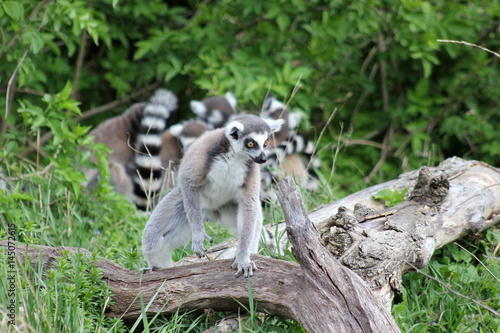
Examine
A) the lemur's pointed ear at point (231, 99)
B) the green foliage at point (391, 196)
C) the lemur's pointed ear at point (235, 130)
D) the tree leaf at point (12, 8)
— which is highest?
the tree leaf at point (12, 8)

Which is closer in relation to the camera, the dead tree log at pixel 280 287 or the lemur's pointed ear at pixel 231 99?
the dead tree log at pixel 280 287

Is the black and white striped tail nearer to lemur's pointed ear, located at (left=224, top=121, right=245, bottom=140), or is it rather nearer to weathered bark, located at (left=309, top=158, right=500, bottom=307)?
weathered bark, located at (left=309, top=158, right=500, bottom=307)

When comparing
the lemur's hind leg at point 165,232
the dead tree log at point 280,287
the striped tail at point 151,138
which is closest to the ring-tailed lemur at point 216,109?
the striped tail at point 151,138

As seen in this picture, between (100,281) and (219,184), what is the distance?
951 millimetres

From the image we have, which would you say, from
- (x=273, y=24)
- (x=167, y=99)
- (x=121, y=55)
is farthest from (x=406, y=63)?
(x=121, y=55)

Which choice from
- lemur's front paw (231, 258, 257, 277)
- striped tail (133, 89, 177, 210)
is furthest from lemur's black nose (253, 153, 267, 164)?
striped tail (133, 89, 177, 210)

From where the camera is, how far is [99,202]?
5047 mm

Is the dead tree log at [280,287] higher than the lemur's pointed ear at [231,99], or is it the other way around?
the dead tree log at [280,287]

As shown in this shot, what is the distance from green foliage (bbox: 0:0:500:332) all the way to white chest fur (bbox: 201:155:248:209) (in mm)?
791

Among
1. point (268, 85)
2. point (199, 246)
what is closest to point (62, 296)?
point (199, 246)

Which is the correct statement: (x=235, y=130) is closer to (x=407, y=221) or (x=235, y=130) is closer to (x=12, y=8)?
(x=407, y=221)

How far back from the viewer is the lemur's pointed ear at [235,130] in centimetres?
358

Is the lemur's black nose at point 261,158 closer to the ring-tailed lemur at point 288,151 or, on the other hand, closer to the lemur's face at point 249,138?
the lemur's face at point 249,138

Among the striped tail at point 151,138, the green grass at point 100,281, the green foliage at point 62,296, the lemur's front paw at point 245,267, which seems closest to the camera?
the green foliage at point 62,296
